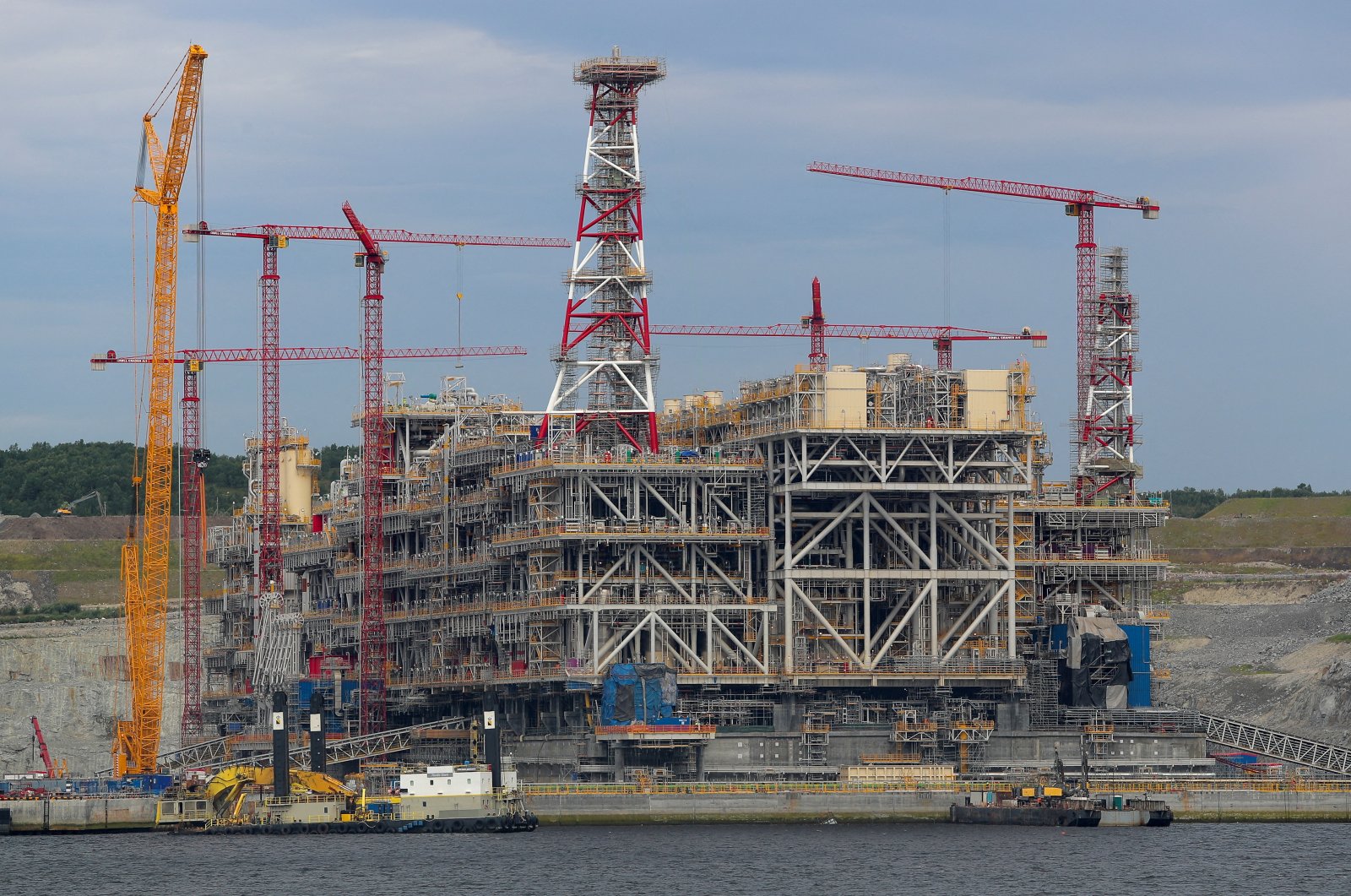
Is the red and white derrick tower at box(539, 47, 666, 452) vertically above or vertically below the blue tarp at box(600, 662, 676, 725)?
above

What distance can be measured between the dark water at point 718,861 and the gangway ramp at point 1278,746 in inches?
443

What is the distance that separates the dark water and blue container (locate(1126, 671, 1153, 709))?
16.8 meters

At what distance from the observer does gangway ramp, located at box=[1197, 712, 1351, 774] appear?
606 feet

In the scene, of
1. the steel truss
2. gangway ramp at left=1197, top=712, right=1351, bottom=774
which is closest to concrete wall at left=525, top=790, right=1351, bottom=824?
gangway ramp at left=1197, top=712, right=1351, bottom=774

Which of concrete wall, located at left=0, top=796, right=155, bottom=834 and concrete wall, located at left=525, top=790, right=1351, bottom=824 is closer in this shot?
concrete wall, located at left=525, top=790, right=1351, bottom=824

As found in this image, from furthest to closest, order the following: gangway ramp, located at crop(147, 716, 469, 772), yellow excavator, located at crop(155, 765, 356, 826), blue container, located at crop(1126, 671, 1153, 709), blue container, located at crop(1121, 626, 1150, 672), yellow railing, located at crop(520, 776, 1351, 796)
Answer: blue container, located at crop(1121, 626, 1150, 672)
blue container, located at crop(1126, 671, 1153, 709)
gangway ramp, located at crop(147, 716, 469, 772)
yellow excavator, located at crop(155, 765, 356, 826)
yellow railing, located at crop(520, 776, 1351, 796)

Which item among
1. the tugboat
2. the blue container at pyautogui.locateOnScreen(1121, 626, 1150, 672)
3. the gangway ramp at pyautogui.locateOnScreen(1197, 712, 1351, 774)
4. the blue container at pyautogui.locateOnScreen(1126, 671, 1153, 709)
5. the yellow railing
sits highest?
the blue container at pyautogui.locateOnScreen(1121, 626, 1150, 672)

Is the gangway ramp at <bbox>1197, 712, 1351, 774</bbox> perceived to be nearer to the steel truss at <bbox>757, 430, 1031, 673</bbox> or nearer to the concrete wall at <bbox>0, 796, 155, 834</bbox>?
the steel truss at <bbox>757, 430, 1031, 673</bbox>

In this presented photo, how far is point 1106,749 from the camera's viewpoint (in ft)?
602

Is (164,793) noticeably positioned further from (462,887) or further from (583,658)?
(462,887)

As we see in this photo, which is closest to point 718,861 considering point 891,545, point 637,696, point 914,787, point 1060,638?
point 637,696

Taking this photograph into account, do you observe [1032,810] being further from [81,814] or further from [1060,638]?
[81,814]

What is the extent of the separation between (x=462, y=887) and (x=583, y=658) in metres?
40.7

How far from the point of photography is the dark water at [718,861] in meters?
138
